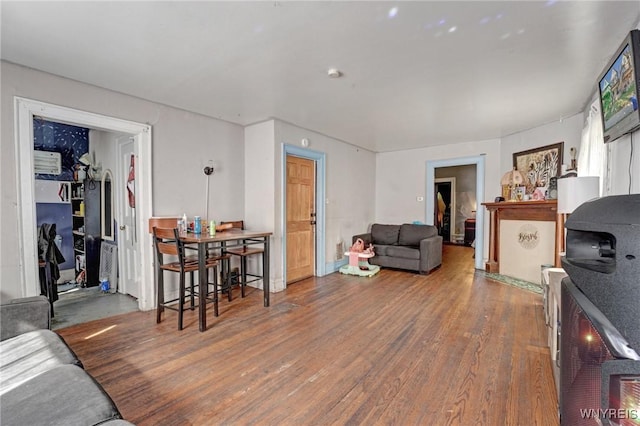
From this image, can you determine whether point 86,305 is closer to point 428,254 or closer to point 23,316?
point 23,316

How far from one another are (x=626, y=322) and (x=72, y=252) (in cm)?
591

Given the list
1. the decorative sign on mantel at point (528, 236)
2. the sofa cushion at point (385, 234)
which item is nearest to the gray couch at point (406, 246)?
the sofa cushion at point (385, 234)

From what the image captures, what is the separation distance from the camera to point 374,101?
130 inches

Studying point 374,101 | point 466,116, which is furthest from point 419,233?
point 374,101

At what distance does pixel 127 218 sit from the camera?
3.65 metres

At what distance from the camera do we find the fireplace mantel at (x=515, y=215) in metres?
3.89

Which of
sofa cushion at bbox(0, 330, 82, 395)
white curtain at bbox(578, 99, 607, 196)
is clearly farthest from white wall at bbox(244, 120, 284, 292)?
white curtain at bbox(578, 99, 607, 196)

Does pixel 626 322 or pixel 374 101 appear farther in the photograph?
pixel 374 101

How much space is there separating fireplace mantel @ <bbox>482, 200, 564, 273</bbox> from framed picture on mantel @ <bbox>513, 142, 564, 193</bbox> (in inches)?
15.4

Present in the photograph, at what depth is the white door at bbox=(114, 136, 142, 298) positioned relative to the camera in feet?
11.5

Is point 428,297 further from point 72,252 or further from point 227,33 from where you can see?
point 72,252

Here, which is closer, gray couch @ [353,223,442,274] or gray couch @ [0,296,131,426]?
gray couch @ [0,296,131,426]

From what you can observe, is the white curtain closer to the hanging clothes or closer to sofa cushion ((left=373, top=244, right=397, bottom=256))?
sofa cushion ((left=373, top=244, right=397, bottom=256))

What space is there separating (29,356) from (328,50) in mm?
2591
